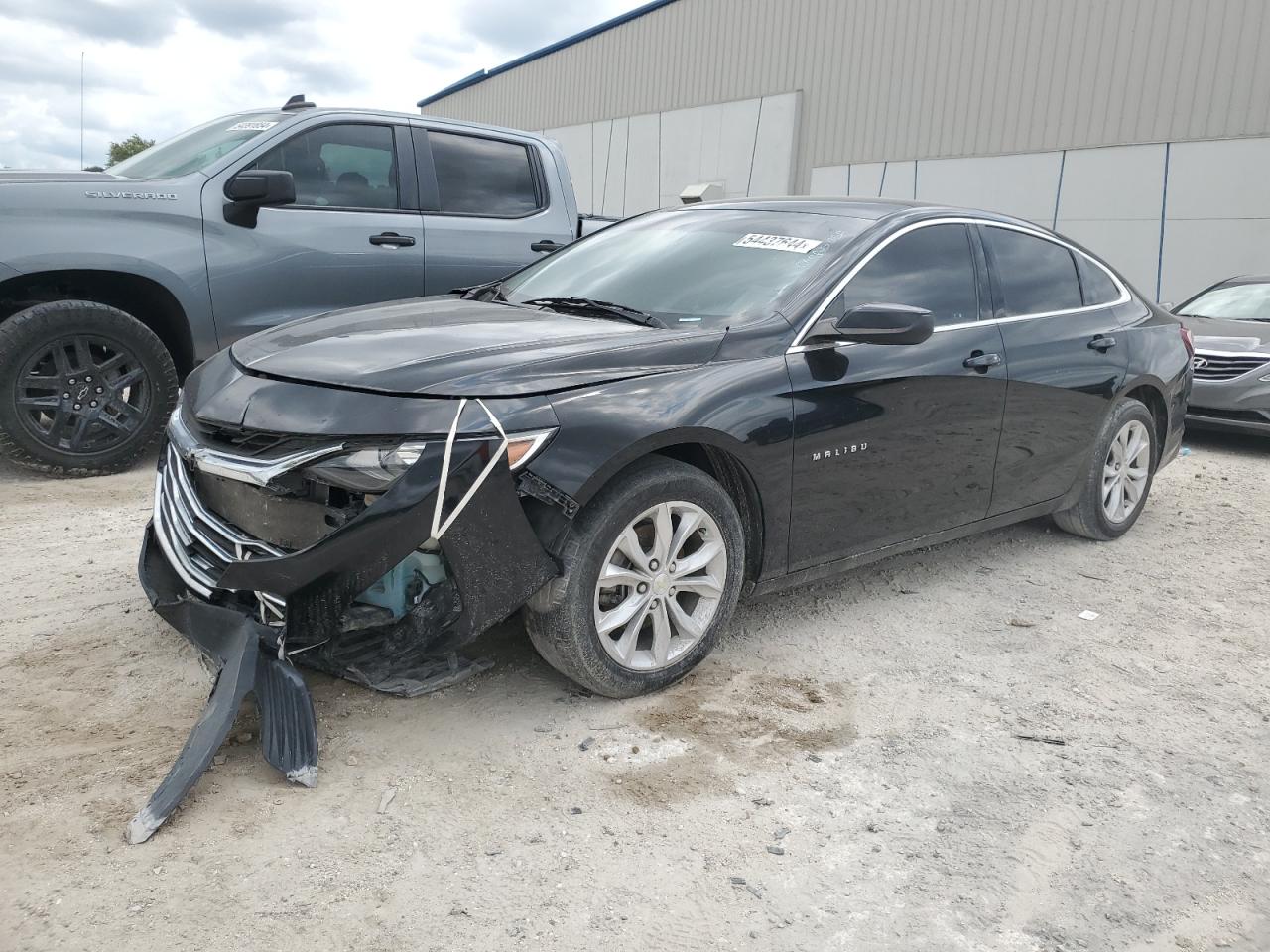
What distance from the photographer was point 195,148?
6328mm

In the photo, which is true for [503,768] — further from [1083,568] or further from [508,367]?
[1083,568]

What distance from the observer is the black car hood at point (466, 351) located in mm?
3066

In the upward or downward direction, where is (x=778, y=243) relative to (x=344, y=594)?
upward

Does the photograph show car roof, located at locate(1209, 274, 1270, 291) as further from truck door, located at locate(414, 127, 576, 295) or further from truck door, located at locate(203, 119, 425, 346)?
truck door, located at locate(203, 119, 425, 346)

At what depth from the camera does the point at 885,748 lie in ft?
10.6

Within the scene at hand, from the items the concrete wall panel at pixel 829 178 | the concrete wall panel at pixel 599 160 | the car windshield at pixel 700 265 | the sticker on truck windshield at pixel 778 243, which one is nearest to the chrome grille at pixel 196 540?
the car windshield at pixel 700 265

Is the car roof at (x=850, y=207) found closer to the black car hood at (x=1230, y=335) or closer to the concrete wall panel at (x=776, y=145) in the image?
the black car hood at (x=1230, y=335)

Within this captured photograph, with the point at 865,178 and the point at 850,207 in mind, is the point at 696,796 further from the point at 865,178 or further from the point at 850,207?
the point at 865,178

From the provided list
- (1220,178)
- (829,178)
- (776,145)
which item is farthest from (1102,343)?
(776,145)

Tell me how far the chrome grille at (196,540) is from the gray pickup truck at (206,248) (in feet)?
7.68

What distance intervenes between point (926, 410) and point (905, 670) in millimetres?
993

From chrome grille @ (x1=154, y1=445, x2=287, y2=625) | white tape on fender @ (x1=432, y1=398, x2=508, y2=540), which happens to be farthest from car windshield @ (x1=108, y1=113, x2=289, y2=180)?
white tape on fender @ (x1=432, y1=398, x2=508, y2=540)

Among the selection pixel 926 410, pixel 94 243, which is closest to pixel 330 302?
pixel 94 243

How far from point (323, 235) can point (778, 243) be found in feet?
10.1
